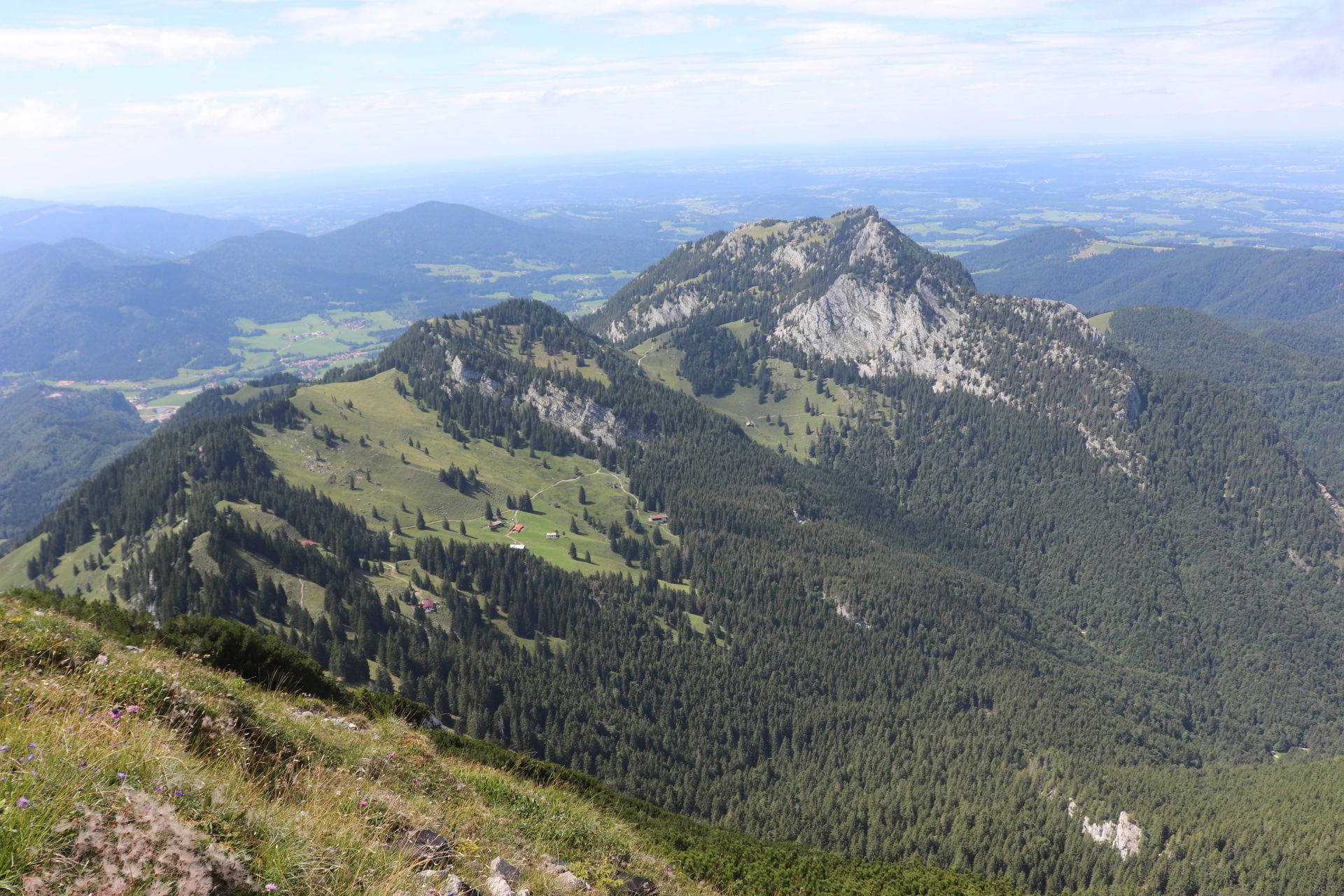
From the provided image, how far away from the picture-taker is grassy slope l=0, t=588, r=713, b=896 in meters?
9.69

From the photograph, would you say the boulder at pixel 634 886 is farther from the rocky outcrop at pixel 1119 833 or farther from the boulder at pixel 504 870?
the rocky outcrop at pixel 1119 833

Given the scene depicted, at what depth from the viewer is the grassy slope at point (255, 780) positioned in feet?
31.8

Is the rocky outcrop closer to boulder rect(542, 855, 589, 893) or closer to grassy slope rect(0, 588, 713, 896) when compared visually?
grassy slope rect(0, 588, 713, 896)

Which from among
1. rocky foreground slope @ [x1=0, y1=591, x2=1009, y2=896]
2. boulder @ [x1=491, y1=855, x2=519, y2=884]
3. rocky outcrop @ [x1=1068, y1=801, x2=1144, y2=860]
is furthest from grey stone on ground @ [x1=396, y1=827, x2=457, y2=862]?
rocky outcrop @ [x1=1068, y1=801, x2=1144, y2=860]

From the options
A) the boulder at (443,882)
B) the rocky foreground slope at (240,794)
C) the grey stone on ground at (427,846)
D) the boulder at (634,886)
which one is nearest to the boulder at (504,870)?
the rocky foreground slope at (240,794)

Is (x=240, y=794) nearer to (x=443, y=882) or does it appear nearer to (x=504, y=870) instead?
(x=443, y=882)

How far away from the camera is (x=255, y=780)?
15672mm

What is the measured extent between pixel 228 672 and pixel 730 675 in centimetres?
15613

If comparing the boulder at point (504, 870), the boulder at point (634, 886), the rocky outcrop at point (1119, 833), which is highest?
the boulder at point (504, 870)

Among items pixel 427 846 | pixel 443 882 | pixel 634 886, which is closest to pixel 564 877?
pixel 427 846

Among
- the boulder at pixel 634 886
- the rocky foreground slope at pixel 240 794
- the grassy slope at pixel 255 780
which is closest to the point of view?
the rocky foreground slope at pixel 240 794

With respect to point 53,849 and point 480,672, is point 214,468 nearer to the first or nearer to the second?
point 480,672

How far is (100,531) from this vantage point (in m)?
180

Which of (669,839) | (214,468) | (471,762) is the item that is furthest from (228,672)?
(214,468)
